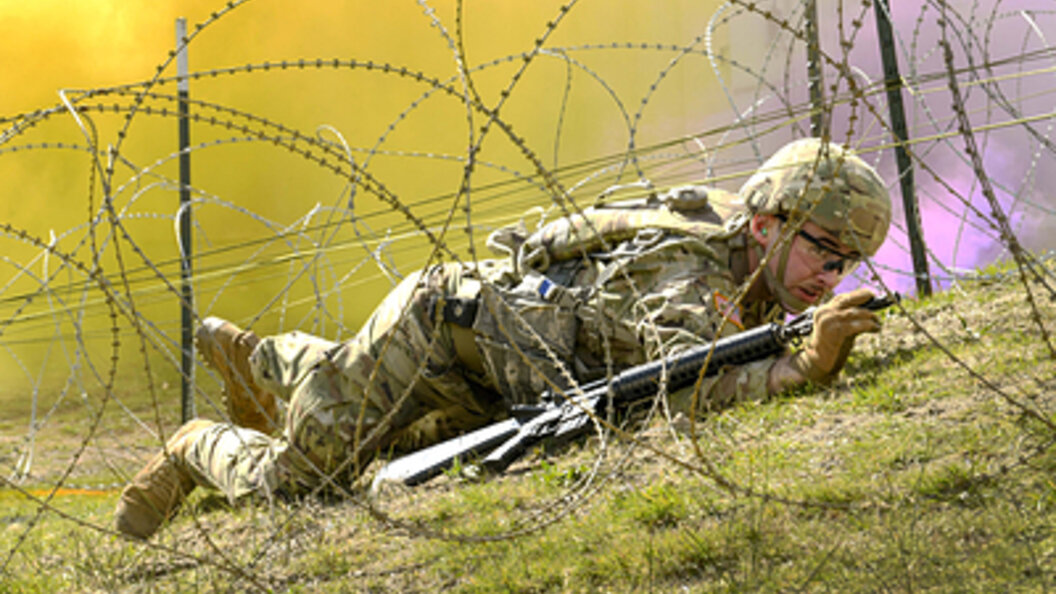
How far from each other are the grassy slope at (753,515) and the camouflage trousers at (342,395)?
0.22 metres

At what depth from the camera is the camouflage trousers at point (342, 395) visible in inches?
186

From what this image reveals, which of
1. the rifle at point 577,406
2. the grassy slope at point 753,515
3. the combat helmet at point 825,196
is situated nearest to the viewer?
the grassy slope at point 753,515

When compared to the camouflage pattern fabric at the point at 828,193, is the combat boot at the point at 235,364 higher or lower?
lower

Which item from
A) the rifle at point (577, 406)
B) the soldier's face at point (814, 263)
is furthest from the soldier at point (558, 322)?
the rifle at point (577, 406)

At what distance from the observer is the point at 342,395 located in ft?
15.7

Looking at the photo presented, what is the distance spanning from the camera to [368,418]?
15.8 ft

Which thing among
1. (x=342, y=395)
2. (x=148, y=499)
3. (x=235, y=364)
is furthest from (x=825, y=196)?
(x=148, y=499)

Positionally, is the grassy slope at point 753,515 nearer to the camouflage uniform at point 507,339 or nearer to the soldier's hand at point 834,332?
the soldier's hand at point 834,332

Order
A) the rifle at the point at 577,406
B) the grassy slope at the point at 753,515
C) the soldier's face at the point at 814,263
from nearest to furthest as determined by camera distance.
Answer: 1. the grassy slope at the point at 753,515
2. the rifle at the point at 577,406
3. the soldier's face at the point at 814,263

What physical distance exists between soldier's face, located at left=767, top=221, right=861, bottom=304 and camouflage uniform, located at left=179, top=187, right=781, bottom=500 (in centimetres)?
22

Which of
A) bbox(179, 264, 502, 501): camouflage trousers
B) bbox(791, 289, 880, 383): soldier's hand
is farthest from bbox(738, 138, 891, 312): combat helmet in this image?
bbox(179, 264, 502, 501): camouflage trousers

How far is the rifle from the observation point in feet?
13.7

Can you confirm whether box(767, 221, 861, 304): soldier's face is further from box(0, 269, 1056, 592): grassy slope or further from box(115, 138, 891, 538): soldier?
box(0, 269, 1056, 592): grassy slope

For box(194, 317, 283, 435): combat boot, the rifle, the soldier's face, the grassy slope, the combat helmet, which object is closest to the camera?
the grassy slope
